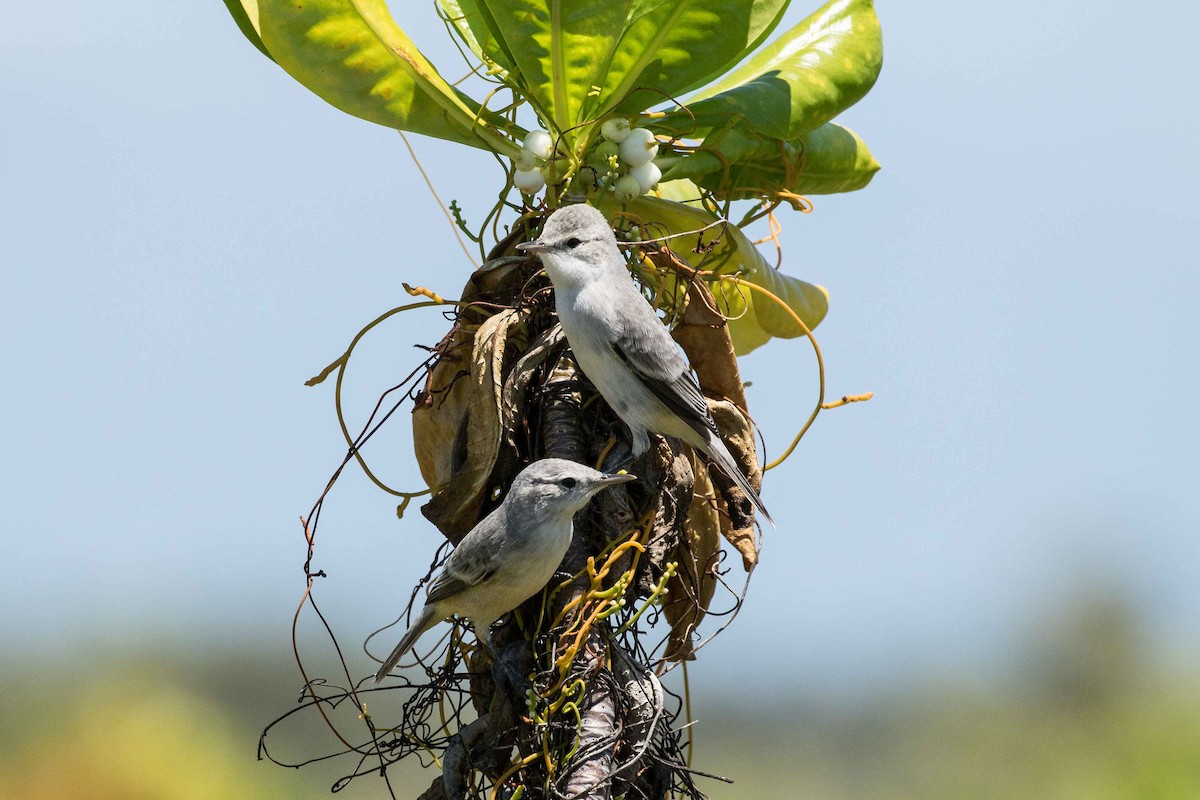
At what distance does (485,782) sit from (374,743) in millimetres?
307

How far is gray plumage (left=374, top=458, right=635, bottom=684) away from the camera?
99.0 inches

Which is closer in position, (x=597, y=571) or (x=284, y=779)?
(x=597, y=571)

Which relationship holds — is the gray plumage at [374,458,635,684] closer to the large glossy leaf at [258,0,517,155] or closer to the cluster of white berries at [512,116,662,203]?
the cluster of white berries at [512,116,662,203]

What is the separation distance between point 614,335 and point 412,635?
3.13ft

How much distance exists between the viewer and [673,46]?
10.0 feet

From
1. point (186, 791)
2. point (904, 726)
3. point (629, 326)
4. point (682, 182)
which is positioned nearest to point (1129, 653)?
point (904, 726)

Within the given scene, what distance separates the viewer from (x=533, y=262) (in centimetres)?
291

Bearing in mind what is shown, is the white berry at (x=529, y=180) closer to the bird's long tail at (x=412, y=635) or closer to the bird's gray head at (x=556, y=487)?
the bird's gray head at (x=556, y=487)

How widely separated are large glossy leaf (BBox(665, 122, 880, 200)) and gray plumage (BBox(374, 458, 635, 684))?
1.10m

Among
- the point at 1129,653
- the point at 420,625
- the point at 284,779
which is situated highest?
the point at 420,625

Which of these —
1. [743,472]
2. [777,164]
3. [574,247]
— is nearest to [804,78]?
[777,164]

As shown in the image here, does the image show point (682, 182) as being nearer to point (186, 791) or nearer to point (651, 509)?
point (651, 509)

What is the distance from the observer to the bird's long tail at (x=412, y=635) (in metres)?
2.74

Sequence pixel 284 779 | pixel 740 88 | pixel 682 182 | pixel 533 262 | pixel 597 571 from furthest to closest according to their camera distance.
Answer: pixel 284 779 → pixel 682 182 → pixel 740 88 → pixel 533 262 → pixel 597 571
